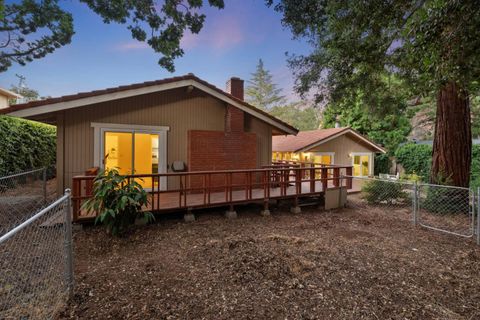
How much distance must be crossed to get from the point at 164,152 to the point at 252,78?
110ft

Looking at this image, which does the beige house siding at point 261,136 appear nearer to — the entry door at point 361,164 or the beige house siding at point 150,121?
the beige house siding at point 150,121

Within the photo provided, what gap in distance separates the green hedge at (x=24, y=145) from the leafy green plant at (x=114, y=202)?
24.3 ft

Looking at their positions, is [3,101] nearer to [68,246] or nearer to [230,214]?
[230,214]

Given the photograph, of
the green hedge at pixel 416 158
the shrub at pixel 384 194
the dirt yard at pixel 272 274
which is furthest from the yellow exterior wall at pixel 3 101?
the green hedge at pixel 416 158

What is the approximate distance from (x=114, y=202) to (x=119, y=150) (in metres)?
2.85

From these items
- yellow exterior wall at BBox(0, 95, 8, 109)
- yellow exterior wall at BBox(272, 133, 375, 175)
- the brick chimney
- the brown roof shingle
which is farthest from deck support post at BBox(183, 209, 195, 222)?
yellow exterior wall at BBox(0, 95, 8, 109)

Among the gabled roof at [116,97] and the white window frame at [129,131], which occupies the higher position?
the gabled roof at [116,97]

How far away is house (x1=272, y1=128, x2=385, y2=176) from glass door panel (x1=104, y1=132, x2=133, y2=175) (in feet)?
32.0

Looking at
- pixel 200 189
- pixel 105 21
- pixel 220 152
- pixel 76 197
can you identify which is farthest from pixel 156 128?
pixel 105 21

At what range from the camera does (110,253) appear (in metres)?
4.14

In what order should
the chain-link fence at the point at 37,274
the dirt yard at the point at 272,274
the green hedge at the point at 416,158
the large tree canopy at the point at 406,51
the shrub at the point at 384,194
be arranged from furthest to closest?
the green hedge at the point at 416,158 → the shrub at the point at 384,194 → the large tree canopy at the point at 406,51 → the dirt yard at the point at 272,274 → the chain-link fence at the point at 37,274

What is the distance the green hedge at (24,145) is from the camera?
9.34 metres

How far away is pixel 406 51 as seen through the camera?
17.0ft

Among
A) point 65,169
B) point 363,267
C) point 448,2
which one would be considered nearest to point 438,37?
point 448,2
